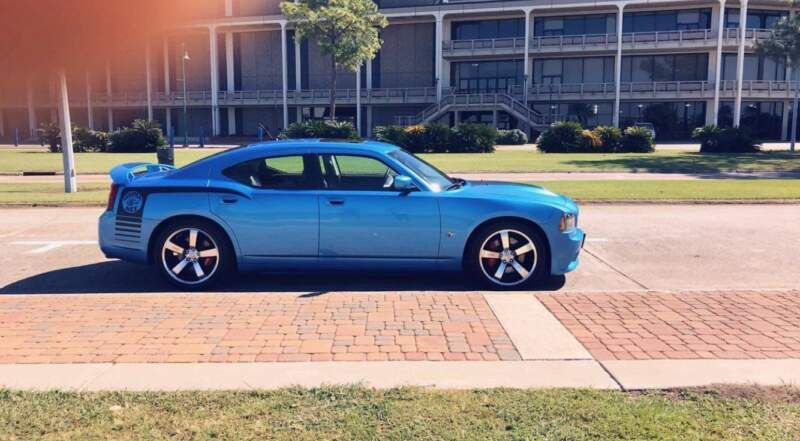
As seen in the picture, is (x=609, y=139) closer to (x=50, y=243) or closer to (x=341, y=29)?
(x=341, y=29)

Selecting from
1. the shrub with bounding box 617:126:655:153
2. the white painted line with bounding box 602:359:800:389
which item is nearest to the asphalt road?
the white painted line with bounding box 602:359:800:389

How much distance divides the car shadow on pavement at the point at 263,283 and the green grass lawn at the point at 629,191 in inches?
269

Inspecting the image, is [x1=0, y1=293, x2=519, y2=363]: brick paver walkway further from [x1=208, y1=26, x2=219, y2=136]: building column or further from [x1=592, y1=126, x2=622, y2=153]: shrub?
[x1=208, y1=26, x2=219, y2=136]: building column

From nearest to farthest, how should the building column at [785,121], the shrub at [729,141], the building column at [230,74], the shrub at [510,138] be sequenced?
the shrub at [729,141]
the shrub at [510,138]
the building column at [785,121]
the building column at [230,74]

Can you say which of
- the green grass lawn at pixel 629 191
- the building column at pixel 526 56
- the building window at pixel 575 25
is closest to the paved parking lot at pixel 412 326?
the green grass lawn at pixel 629 191

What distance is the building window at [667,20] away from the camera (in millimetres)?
49938

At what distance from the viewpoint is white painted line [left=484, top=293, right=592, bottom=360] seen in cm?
462

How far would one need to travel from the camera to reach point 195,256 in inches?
269

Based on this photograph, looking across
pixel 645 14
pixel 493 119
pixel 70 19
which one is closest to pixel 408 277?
pixel 70 19

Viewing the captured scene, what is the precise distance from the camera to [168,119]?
205 ft

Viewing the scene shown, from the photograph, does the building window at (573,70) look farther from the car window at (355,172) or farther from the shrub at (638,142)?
the car window at (355,172)

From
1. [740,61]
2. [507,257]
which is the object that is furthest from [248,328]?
[740,61]

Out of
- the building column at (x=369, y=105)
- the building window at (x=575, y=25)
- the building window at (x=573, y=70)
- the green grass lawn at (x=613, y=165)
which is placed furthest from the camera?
the building column at (x=369, y=105)

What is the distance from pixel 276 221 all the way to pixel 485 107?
4652 cm
